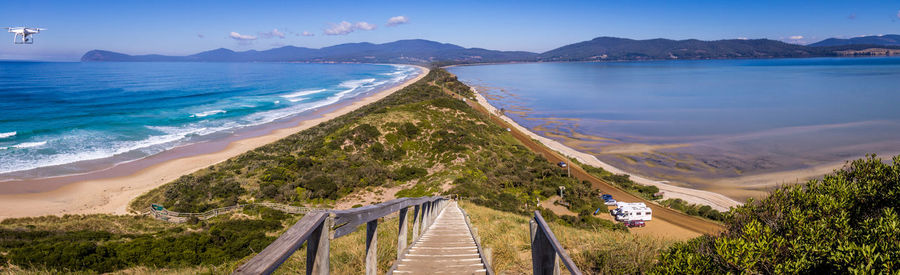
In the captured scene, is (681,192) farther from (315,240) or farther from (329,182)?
(315,240)

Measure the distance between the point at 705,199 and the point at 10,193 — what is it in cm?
4604

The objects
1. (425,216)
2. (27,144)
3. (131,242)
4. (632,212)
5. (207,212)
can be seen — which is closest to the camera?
(425,216)

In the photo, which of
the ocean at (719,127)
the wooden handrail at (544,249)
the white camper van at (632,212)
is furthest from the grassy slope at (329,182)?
the ocean at (719,127)

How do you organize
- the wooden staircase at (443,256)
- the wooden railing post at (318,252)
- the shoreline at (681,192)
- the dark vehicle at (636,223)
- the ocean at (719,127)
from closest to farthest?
the wooden railing post at (318,252), the wooden staircase at (443,256), the dark vehicle at (636,223), the shoreline at (681,192), the ocean at (719,127)

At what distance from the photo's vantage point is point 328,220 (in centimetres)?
267

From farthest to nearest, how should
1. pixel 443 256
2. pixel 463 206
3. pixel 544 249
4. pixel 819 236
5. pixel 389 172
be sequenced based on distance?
pixel 389 172 → pixel 463 206 → pixel 443 256 → pixel 819 236 → pixel 544 249

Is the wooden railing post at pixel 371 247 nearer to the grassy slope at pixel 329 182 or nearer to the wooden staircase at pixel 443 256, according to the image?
the wooden staircase at pixel 443 256

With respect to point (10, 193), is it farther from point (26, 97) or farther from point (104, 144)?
point (26, 97)

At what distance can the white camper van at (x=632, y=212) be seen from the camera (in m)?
21.8

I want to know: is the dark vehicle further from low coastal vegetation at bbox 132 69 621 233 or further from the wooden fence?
the wooden fence

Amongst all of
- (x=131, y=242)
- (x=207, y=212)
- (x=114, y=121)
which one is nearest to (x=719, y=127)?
(x=207, y=212)

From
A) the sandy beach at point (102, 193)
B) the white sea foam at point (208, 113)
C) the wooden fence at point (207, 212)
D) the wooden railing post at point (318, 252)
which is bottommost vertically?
the sandy beach at point (102, 193)

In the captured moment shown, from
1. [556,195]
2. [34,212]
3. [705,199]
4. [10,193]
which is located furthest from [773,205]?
[10,193]

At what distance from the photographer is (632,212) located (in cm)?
2208
